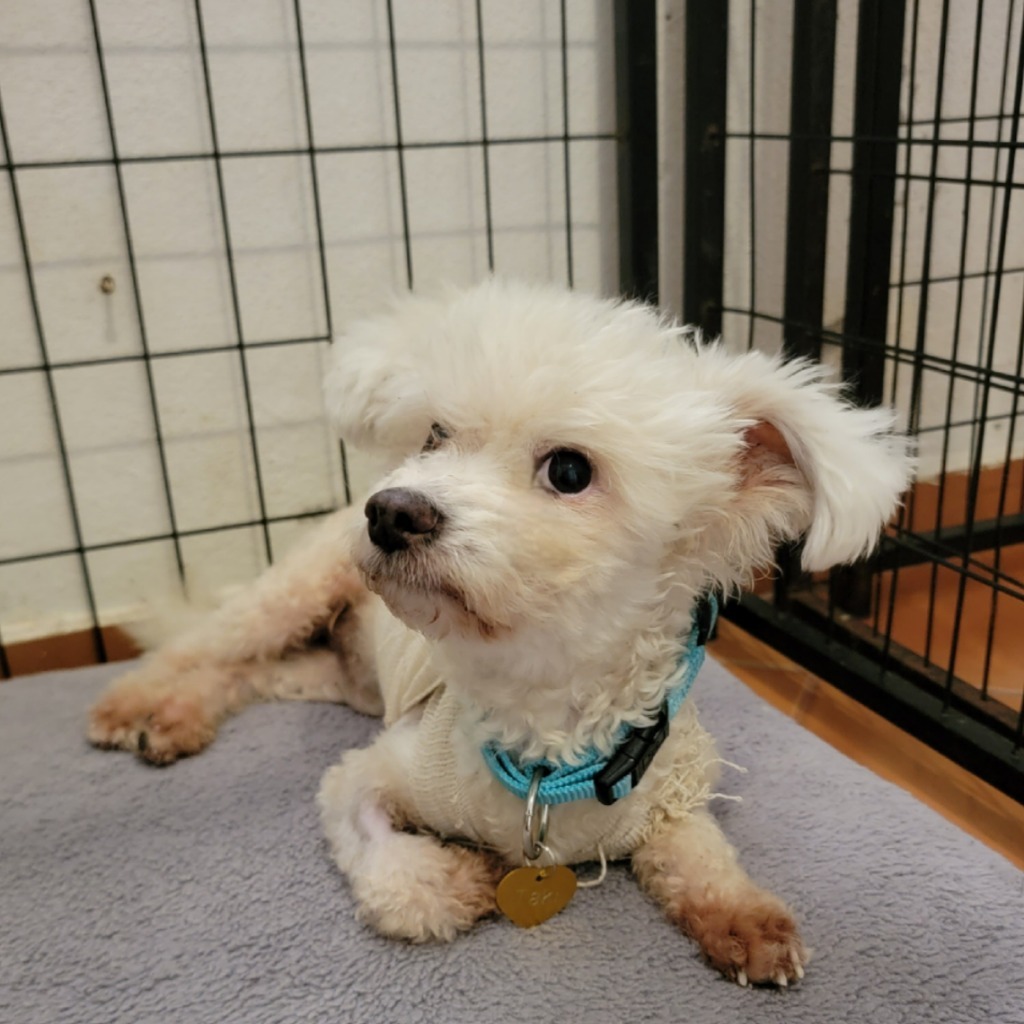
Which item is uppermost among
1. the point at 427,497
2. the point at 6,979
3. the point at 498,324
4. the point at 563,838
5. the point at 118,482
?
the point at 498,324

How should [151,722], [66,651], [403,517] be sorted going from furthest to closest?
[66,651] → [151,722] → [403,517]

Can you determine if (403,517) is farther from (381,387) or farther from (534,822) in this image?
(534,822)

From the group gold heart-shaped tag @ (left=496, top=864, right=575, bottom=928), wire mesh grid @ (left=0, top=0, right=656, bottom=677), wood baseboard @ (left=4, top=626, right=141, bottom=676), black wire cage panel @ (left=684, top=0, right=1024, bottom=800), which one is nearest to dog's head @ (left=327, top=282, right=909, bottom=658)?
gold heart-shaped tag @ (left=496, top=864, right=575, bottom=928)

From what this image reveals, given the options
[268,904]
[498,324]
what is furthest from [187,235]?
[268,904]

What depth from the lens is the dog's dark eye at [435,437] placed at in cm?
90

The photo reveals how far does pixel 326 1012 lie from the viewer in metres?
0.94

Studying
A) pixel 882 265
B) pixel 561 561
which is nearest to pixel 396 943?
pixel 561 561

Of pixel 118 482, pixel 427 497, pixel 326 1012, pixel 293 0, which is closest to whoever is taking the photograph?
pixel 427 497

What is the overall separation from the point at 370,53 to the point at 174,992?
4.12 ft

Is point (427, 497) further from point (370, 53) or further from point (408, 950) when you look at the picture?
point (370, 53)

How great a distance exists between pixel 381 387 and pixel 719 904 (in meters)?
0.59

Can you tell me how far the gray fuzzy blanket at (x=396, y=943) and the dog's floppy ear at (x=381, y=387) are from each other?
1.57 ft

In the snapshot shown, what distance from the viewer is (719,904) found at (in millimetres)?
978

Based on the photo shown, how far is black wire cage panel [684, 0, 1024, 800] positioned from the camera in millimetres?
1412
